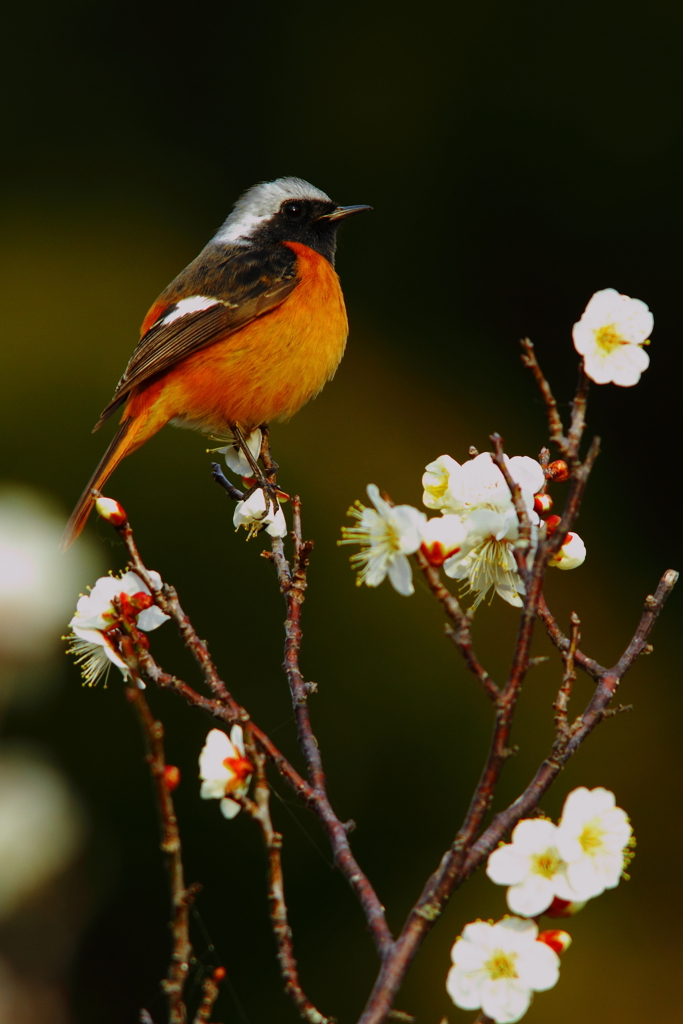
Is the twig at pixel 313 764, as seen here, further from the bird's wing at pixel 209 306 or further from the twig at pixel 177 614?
the bird's wing at pixel 209 306

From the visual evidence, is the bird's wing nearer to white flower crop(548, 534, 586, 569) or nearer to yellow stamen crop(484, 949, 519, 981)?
white flower crop(548, 534, 586, 569)

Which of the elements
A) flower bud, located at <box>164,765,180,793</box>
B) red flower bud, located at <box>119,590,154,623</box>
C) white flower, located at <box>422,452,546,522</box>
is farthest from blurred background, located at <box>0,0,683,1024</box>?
flower bud, located at <box>164,765,180,793</box>

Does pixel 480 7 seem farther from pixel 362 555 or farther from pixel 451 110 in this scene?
pixel 362 555

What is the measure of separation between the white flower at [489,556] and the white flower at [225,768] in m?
0.36

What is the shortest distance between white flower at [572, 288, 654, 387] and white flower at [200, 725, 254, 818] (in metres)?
0.62

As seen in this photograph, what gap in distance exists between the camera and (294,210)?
331 centimetres

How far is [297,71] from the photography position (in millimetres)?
7688

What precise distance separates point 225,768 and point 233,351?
1.87 metres

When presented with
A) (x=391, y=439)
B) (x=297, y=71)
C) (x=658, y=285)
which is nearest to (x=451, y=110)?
(x=297, y=71)

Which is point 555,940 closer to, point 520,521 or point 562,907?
point 562,907

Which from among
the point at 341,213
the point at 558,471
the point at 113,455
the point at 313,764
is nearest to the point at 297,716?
the point at 313,764

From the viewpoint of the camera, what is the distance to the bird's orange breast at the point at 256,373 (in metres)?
2.68

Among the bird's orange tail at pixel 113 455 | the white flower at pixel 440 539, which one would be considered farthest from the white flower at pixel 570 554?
the bird's orange tail at pixel 113 455

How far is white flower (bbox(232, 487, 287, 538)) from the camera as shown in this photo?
65.2 inches
